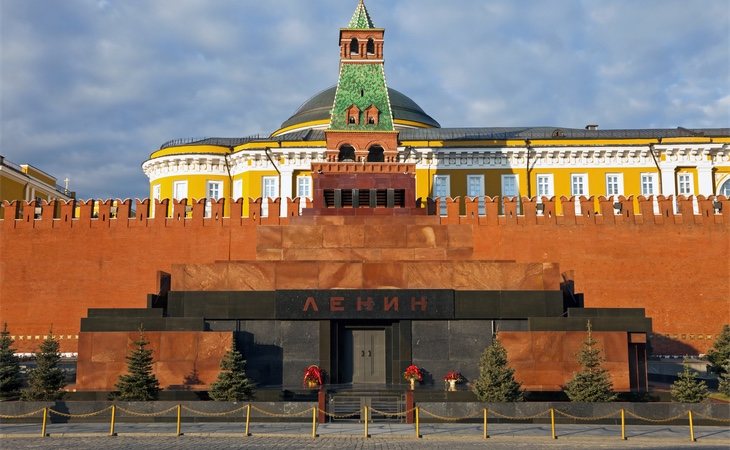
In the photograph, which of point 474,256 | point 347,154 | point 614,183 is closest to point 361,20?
point 347,154

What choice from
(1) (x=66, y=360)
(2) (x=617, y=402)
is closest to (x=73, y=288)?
(1) (x=66, y=360)

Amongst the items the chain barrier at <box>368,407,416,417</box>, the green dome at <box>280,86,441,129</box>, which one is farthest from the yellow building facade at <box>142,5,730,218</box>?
the chain barrier at <box>368,407,416,417</box>

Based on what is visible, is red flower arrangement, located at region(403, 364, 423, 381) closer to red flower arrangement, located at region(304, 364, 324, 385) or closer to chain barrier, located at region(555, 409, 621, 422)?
red flower arrangement, located at region(304, 364, 324, 385)

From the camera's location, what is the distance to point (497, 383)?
15.2 m

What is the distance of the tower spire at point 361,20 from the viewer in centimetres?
2701

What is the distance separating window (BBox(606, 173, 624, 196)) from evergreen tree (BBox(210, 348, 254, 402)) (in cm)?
2532

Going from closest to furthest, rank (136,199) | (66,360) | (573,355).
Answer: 1. (573,355)
2. (66,360)
3. (136,199)

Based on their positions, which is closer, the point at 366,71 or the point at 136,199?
the point at 366,71

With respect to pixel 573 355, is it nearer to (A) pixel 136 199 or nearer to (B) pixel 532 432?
(B) pixel 532 432

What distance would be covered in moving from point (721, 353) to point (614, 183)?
16.2 meters

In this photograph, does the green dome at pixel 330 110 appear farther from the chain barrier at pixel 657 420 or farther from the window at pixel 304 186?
the chain barrier at pixel 657 420

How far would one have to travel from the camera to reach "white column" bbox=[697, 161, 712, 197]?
34.9 meters

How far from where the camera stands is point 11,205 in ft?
94.0

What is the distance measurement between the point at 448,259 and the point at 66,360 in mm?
13886
